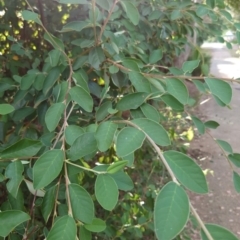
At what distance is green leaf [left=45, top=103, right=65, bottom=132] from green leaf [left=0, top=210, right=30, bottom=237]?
0.74ft

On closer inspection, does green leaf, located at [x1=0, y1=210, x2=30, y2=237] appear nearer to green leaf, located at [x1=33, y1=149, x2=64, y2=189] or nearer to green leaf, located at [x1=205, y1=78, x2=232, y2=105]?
green leaf, located at [x1=33, y1=149, x2=64, y2=189]

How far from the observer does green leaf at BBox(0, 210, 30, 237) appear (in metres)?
0.69

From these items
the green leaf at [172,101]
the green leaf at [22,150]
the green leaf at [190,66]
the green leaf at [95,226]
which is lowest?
the green leaf at [95,226]

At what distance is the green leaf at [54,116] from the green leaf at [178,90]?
26 cm

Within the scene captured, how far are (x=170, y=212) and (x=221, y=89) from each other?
0.47 metres

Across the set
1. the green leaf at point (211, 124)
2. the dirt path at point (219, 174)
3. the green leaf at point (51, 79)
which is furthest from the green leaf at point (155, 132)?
the dirt path at point (219, 174)

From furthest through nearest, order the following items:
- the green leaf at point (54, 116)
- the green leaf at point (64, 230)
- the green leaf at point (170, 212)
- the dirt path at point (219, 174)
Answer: the dirt path at point (219, 174) < the green leaf at point (54, 116) < the green leaf at point (64, 230) < the green leaf at point (170, 212)

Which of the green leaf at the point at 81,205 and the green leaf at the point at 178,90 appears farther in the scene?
the green leaf at the point at 178,90

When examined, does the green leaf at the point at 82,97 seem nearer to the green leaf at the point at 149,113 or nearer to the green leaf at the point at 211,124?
the green leaf at the point at 149,113

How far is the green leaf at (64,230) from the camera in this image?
0.60 m

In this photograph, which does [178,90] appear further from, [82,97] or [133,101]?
[82,97]

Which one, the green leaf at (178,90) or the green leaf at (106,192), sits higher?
the green leaf at (106,192)

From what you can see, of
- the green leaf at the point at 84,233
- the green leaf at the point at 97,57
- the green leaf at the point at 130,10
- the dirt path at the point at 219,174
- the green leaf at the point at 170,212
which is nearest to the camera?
the green leaf at the point at 170,212

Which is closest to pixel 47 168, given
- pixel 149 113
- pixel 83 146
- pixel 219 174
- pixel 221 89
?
pixel 83 146
